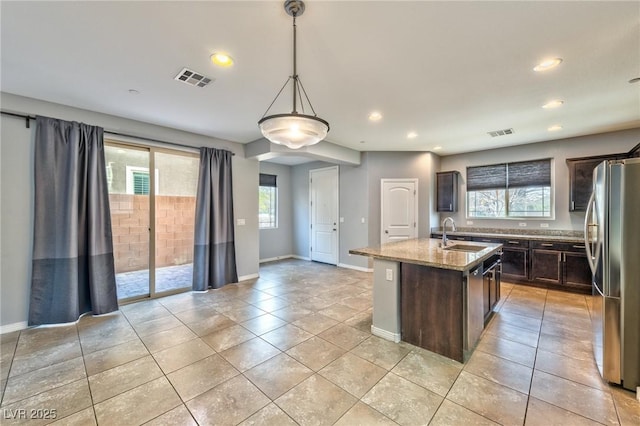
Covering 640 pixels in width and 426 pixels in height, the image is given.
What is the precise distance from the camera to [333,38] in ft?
6.69

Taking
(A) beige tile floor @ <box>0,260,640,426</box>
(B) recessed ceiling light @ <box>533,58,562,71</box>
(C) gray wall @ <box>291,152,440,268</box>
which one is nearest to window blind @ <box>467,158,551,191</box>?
(C) gray wall @ <box>291,152,440,268</box>

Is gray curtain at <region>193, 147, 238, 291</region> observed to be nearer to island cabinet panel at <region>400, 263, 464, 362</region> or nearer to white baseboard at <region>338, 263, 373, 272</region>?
white baseboard at <region>338, 263, 373, 272</region>

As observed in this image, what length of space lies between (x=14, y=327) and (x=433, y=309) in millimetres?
4675

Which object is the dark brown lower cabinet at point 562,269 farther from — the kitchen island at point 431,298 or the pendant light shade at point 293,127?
the pendant light shade at point 293,127

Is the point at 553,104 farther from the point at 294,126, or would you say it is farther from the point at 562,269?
the point at 294,126

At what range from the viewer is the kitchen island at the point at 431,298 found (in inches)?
96.7

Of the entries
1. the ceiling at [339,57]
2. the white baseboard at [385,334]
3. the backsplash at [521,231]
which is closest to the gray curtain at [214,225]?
the ceiling at [339,57]

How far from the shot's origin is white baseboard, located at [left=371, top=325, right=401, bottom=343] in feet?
9.27

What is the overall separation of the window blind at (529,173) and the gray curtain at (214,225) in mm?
5670

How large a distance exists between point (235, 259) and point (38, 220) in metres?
2.67

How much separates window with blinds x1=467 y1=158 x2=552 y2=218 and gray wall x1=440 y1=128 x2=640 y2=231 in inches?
4.3

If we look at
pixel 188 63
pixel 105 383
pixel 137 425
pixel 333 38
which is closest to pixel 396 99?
pixel 333 38

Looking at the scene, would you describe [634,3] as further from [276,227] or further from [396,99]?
[276,227]

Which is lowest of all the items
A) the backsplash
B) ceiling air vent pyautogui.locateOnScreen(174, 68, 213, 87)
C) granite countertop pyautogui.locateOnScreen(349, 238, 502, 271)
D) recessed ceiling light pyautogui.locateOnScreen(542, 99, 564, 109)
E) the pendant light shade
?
granite countertop pyautogui.locateOnScreen(349, 238, 502, 271)
